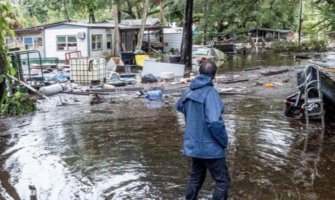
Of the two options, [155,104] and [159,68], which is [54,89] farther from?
[159,68]

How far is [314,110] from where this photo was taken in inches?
372

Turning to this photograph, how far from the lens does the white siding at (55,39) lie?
29344mm

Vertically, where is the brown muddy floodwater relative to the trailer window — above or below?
below

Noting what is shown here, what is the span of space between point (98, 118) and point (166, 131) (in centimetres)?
265

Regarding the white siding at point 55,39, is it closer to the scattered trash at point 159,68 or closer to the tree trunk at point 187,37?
the tree trunk at point 187,37

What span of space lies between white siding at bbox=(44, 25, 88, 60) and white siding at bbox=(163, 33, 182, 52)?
563 inches

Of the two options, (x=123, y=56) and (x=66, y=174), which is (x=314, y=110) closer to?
(x=66, y=174)

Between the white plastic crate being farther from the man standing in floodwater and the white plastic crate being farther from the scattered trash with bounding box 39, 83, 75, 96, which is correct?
the man standing in floodwater

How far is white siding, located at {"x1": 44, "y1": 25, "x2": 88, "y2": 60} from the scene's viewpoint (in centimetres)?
2934

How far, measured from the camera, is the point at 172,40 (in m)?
43.4

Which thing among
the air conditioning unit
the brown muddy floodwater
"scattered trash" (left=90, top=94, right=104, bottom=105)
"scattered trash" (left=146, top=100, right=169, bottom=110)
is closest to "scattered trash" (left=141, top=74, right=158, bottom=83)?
"scattered trash" (left=90, top=94, right=104, bottom=105)

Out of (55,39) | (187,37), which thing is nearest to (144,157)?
(187,37)

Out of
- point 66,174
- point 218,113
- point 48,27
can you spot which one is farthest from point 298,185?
point 48,27

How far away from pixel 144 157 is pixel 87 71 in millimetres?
12647
